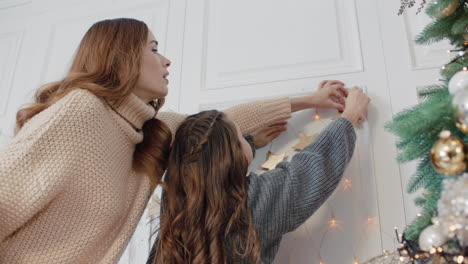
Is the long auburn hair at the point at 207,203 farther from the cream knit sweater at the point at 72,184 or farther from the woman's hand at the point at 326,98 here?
the woman's hand at the point at 326,98

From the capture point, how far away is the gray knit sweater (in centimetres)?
98

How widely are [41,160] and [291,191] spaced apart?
544 millimetres

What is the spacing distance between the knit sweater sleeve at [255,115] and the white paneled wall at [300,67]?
9cm

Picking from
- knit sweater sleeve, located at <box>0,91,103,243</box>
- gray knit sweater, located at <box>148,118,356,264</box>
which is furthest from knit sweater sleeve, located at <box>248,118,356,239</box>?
knit sweater sleeve, located at <box>0,91,103,243</box>

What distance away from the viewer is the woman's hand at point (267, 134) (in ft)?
4.24

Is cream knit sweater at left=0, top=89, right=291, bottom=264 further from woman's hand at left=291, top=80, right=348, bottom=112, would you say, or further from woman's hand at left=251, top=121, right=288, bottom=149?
woman's hand at left=291, top=80, right=348, bottom=112

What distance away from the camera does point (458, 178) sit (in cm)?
55

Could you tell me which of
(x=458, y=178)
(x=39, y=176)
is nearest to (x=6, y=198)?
(x=39, y=176)

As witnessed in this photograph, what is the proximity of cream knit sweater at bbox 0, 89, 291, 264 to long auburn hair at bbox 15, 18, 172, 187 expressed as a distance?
0.13 feet

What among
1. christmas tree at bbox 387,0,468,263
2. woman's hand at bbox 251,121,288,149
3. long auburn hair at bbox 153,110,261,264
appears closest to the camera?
christmas tree at bbox 387,0,468,263

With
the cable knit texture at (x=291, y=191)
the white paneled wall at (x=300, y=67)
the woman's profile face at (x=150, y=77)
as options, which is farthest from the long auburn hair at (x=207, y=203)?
the white paneled wall at (x=300, y=67)

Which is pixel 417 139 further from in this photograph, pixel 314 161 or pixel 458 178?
pixel 314 161

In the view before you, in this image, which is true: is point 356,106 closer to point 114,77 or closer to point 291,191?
point 291,191

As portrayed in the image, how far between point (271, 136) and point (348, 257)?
41cm
